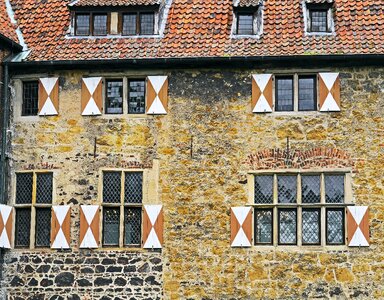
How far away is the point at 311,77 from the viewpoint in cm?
2230

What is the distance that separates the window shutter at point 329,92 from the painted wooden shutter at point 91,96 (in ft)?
16.7

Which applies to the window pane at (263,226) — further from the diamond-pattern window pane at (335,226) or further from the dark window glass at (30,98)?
the dark window glass at (30,98)

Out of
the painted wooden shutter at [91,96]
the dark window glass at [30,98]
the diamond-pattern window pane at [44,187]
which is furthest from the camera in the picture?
the dark window glass at [30,98]

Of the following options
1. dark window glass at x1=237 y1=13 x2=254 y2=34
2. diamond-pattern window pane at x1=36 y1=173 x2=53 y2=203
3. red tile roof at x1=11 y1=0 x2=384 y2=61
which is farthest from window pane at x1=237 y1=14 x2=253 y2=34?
diamond-pattern window pane at x1=36 y1=173 x2=53 y2=203

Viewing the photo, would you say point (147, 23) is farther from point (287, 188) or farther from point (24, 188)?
point (287, 188)

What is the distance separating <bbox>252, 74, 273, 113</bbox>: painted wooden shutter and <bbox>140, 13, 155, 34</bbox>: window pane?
291 centimetres

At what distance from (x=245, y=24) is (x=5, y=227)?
7.37 metres

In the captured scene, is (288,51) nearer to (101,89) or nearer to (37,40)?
(101,89)

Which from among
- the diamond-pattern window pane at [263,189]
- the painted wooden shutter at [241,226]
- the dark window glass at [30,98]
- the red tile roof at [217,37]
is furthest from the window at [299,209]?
the dark window glass at [30,98]

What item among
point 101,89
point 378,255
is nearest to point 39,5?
point 101,89

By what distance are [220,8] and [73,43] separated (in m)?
3.67

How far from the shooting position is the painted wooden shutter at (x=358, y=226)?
21234 mm

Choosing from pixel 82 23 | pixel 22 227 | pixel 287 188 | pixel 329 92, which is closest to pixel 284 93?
pixel 329 92

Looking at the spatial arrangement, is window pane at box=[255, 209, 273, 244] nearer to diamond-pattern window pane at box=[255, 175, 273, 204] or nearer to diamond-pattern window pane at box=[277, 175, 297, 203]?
diamond-pattern window pane at box=[255, 175, 273, 204]
